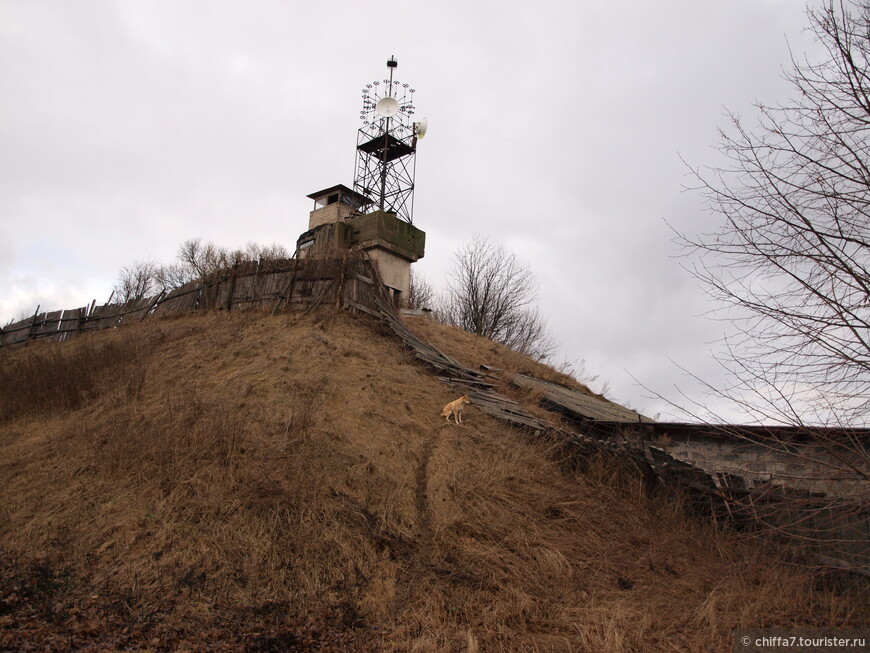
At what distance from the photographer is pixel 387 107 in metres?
23.7

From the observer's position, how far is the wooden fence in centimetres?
1430

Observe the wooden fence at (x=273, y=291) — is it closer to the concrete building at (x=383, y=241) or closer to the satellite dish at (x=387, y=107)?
the concrete building at (x=383, y=241)

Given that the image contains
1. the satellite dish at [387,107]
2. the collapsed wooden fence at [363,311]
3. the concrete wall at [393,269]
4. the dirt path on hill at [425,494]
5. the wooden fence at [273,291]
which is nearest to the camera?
the dirt path on hill at [425,494]

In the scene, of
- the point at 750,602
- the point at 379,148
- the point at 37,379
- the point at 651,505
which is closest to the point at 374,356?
the point at 651,505

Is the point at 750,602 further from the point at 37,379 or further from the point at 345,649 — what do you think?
the point at 37,379

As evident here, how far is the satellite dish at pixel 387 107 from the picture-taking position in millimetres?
23656

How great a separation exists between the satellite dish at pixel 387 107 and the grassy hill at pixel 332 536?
15542mm

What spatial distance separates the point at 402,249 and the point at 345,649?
1580 cm

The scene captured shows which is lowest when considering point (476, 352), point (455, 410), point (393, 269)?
point (455, 410)

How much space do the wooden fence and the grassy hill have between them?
3234mm

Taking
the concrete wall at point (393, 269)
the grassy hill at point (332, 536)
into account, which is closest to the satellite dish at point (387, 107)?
the concrete wall at point (393, 269)

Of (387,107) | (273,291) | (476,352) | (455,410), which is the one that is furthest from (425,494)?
(387,107)

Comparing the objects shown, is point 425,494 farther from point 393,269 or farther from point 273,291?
point 393,269

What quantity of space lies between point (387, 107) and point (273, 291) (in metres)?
12.3
